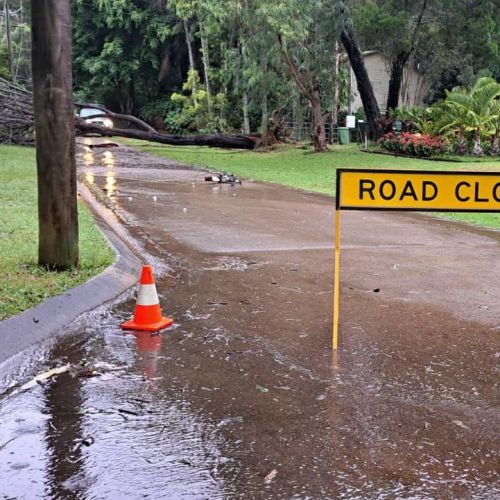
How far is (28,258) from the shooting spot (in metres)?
7.48

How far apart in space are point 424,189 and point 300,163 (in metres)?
21.4

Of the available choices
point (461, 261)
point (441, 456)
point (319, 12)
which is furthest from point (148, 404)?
point (319, 12)

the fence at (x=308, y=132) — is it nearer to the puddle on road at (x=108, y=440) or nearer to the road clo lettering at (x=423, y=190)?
the road clo lettering at (x=423, y=190)

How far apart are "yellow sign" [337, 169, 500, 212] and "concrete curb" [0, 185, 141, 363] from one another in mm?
2594

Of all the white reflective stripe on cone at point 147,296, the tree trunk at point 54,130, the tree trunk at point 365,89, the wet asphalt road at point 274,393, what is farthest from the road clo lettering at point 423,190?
the tree trunk at point 365,89

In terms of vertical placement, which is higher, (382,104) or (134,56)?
(134,56)

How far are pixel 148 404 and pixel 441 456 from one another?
1.74 metres

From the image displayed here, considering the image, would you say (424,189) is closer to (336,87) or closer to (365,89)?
(336,87)

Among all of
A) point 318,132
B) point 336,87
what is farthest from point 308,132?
point 318,132

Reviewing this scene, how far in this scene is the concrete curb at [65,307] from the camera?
5.09 meters

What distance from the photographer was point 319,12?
2567 centimetres

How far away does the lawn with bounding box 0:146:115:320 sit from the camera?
19.7ft

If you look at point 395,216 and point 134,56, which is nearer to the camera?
point 395,216

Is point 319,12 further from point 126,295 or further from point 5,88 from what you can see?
point 126,295
